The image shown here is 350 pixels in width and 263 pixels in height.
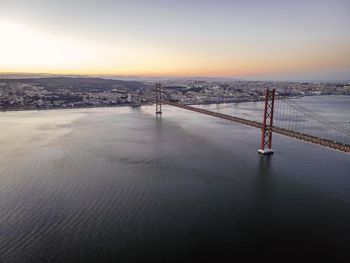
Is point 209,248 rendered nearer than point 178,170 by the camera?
Yes

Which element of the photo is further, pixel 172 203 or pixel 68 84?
pixel 68 84

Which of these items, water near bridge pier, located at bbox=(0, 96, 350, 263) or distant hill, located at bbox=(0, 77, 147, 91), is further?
distant hill, located at bbox=(0, 77, 147, 91)

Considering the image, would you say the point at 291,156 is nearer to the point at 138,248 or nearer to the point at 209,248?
the point at 209,248

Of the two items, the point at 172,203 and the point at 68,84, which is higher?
the point at 68,84

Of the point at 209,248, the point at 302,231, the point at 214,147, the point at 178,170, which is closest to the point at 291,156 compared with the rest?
the point at 214,147

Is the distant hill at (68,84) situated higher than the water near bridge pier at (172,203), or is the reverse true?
the distant hill at (68,84)

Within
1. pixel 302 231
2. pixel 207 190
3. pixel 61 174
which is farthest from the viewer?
pixel 61 174

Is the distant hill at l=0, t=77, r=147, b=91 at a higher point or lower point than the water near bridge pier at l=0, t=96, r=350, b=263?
higher

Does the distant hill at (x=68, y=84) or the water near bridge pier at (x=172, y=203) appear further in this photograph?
the distant hill at (x=68, y=84)
